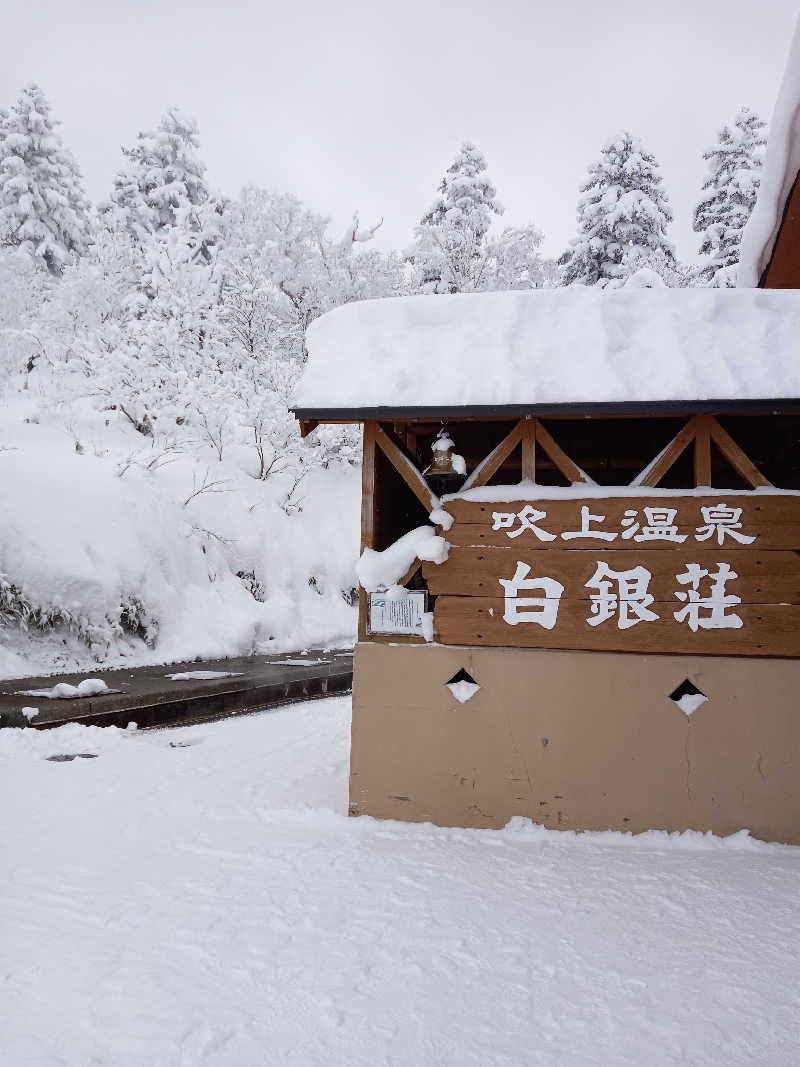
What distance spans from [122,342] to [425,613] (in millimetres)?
15556

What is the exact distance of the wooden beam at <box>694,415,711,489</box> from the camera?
5.49 metres

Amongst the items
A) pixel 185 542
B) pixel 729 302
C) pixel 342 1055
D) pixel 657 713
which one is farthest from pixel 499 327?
pixel 185 542

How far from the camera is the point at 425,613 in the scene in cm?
574

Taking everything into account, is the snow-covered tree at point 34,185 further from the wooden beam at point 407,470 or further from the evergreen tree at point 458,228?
the wooden beam at point 407,470

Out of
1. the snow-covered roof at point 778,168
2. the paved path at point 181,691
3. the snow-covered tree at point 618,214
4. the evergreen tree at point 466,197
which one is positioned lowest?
the paved path at point 181,691

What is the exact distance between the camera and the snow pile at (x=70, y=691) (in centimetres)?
890

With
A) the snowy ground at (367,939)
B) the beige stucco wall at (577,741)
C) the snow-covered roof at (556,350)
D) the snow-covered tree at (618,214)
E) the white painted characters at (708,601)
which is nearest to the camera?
the snowy ground at (367,939)

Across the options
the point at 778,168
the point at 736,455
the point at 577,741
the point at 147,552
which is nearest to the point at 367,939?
the point at 577,741

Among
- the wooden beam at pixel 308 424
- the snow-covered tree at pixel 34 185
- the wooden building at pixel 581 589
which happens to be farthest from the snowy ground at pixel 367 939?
the snow-covered tree at pixel 34 185

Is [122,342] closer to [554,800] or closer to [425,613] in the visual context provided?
[425,613]

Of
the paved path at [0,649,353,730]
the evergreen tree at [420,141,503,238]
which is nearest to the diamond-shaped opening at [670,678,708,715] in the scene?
the paved path at [0,649,353,730]

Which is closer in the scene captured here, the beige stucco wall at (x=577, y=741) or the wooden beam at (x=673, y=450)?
the beige stucco wall at (x=577, y=741)

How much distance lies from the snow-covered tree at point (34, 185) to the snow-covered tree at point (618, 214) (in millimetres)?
22417

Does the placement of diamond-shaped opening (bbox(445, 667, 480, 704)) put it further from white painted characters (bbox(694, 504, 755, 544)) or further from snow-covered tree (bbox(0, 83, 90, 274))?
snow-covered tree (bbox(0, 83, 90, 274))
